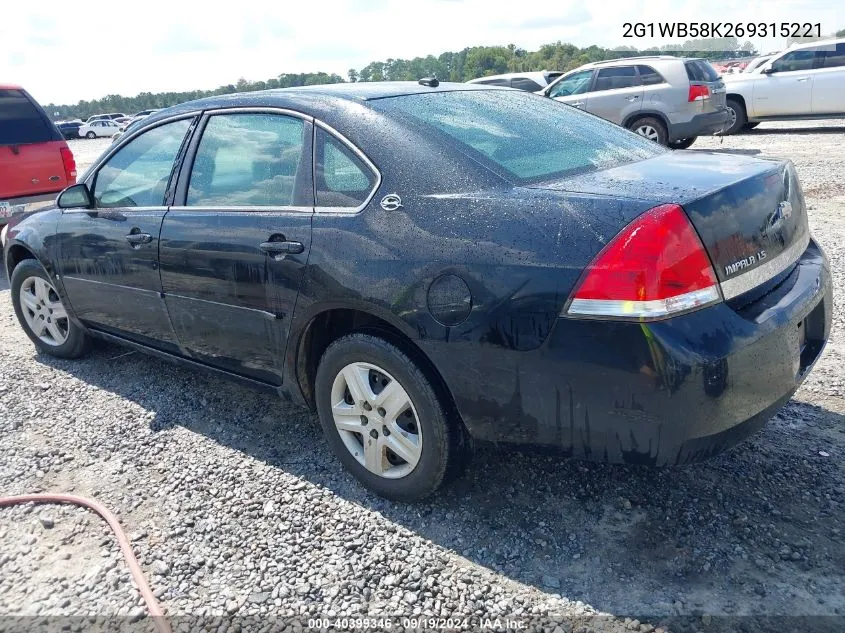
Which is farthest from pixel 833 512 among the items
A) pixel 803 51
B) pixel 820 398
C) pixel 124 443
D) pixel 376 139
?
pixel 803 51

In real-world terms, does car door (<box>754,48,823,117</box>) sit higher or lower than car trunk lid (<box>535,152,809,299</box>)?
lower

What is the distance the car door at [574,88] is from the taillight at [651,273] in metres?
11.8

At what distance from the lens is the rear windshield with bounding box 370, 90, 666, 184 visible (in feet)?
9.20

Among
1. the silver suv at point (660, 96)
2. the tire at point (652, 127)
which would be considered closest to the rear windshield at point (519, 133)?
the silver suv at point (660, 96)

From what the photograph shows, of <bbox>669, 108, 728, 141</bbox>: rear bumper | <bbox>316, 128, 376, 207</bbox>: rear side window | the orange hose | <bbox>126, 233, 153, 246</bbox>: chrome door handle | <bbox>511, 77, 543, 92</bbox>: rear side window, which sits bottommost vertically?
the orange hose

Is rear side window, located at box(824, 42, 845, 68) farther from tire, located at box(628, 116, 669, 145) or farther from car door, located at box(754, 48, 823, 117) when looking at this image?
tire, located at box(628, 116, 669, 145)

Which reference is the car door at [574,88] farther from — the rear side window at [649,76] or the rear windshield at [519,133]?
the rear windshield at [519,133]

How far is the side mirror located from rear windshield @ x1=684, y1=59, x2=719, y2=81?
10959 millimetres

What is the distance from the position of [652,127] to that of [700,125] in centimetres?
82

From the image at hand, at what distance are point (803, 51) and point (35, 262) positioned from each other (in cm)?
1524

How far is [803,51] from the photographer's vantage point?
14.7m

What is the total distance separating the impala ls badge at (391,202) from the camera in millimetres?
2701

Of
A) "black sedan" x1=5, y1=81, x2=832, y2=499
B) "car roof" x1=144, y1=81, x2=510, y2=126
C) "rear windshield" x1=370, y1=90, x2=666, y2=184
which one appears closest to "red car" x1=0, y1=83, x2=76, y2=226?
"black sedan" x1=5, y1=81, x2=832, y2=499

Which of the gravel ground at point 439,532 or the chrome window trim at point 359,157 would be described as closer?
the gravel ground at point 439,532
